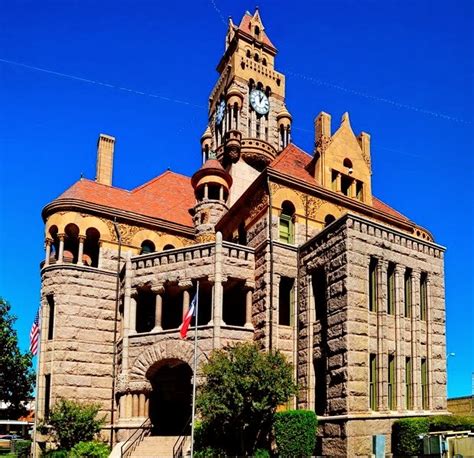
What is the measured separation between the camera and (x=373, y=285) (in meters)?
24.0

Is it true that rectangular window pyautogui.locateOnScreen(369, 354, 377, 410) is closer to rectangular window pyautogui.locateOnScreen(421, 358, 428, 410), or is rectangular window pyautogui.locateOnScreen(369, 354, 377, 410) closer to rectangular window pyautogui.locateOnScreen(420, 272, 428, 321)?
rectangular window pyautogui.locateOnScreen(421, 358, 428, 410)

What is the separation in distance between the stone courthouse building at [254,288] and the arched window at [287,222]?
8 centimetres

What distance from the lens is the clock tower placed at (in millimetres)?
39562

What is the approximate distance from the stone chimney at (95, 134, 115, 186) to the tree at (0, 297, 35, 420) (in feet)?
40.5

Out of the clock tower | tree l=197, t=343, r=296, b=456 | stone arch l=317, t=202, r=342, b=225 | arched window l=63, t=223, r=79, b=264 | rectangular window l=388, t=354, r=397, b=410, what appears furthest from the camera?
the clock tower

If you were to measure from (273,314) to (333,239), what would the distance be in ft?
15.2

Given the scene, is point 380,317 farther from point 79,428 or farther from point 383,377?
point 79,428

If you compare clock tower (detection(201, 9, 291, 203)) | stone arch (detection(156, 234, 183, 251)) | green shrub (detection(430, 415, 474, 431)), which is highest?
clock tower (detection(201, 9, 291, 203))

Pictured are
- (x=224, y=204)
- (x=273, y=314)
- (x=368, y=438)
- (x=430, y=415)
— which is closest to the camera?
(x=368, y=438)

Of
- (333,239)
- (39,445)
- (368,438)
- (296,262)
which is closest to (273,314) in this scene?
(296,262)

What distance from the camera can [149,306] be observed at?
32344 millimetres

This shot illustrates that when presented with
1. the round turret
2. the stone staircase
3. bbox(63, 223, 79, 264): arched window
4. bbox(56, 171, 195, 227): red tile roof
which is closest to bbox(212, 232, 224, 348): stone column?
the stone staircase

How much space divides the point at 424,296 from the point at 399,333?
257cm

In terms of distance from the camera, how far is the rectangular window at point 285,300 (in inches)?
1092
